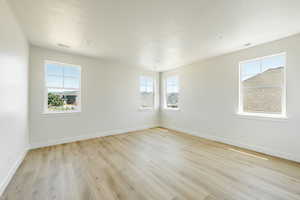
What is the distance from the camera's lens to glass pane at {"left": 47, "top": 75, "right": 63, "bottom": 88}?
3.41 meters

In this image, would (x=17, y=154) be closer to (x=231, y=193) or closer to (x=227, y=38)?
(x=231, y=193)

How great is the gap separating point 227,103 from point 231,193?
2.52 metres

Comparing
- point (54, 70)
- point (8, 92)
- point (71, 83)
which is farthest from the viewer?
point (71, 83)

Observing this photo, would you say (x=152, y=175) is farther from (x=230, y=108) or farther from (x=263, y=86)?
(x=263, y=86)

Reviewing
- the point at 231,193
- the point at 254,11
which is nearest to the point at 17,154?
the point at 231,193

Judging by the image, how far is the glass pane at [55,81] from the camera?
341 cm

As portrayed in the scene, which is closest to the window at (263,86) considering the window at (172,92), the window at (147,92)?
the window at (172,92)

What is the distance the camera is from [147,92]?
560 centimetres

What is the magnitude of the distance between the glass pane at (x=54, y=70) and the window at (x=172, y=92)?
13.0 ft

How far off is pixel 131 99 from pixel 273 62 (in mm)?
4245

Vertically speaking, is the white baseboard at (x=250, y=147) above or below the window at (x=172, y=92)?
below

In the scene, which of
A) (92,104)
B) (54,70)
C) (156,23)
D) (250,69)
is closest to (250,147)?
(250,69)

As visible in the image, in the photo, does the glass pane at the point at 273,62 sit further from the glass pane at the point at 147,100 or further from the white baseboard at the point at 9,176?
the white baseboard at the point at 9,176

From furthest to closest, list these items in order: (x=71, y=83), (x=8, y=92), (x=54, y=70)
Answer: (x=71, y=83)
(x=54, y=70)
(x=8, y=92)
